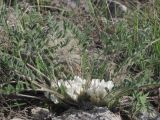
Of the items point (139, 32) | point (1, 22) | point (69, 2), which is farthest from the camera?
point (69, 2)

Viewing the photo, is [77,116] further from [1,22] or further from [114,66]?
[1,22]

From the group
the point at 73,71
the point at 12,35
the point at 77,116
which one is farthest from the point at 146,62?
the point at 12,35

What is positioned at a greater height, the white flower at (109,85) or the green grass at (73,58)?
the green grass at (73,58)

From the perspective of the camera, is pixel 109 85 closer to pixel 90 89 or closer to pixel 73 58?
pixel 90 89

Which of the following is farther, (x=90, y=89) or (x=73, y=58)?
(x=73, y=58)

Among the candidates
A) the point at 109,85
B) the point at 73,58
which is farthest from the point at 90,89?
the point at 73,58
